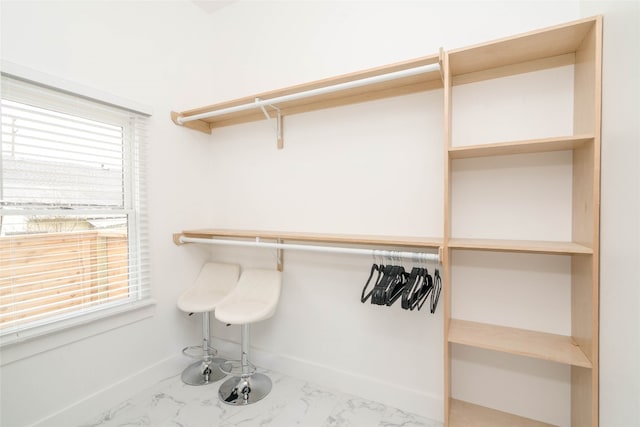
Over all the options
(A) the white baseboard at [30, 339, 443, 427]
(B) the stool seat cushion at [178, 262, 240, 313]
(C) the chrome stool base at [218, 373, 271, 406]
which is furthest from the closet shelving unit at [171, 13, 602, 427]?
(C) the chrome stool base at [218, 373, 271, 406]

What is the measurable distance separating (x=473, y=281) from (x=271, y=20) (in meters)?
2.35

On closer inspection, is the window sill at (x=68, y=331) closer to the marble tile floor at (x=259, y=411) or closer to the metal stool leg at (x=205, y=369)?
the metal stool leg at (x=205, y=369)

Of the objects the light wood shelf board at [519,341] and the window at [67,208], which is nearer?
the light wood shelf board at [519,341]

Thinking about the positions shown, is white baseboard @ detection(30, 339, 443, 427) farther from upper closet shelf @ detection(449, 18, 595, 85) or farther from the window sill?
upper closet shelf @ detection(449, 18, 595, 85)

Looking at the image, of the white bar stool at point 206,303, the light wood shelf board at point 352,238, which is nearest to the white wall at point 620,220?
the light wood shelf board at point 352,238

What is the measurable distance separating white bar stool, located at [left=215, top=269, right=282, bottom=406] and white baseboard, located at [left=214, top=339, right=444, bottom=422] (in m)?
0.14

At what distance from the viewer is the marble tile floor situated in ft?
5.78

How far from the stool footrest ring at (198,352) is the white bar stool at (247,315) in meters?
0.16

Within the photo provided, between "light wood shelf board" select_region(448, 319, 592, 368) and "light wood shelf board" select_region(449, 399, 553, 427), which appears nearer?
"light wood shelf board" select_region(448, 319, 592, 368)

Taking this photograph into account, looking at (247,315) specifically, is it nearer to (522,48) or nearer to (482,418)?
(482,418)

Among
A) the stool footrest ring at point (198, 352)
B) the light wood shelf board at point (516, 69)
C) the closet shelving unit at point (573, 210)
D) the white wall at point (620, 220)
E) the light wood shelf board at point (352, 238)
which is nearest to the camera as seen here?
the white wall at point (620, 220)

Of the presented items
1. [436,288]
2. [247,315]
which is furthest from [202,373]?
[436,288]

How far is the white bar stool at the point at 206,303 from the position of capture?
2160mm

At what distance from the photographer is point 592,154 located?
1225 mm
